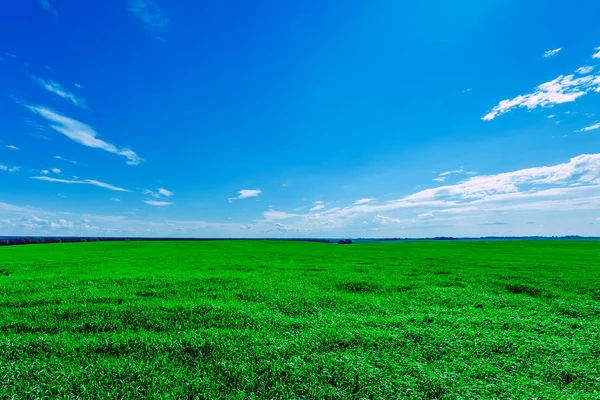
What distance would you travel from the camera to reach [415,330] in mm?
5934

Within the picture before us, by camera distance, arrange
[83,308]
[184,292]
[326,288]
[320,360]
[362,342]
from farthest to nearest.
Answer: [326,288] → [184,292] → [83,308] → [362,342] → [320,360]

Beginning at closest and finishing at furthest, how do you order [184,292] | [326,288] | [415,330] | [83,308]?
[415,330]
[83,308]
[184,292]
[326,288]

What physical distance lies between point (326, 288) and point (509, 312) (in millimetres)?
5558

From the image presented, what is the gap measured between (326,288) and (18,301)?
952 centimetres

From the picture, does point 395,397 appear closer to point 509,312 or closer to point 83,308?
point 509,312

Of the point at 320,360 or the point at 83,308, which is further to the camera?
the point at 83,308

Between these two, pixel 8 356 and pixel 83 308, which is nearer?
pixel 8 356

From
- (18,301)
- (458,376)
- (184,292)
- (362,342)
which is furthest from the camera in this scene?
(184,292)

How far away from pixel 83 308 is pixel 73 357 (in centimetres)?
299

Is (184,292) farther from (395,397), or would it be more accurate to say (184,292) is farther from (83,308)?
(395,397)

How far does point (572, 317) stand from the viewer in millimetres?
7355

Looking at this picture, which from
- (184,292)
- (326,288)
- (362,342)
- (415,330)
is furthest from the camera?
(326,288)

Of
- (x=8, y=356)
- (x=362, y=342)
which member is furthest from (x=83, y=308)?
(x=362, y=342)

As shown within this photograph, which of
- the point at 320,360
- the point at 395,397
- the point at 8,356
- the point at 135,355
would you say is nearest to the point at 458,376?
the point at 395,397
